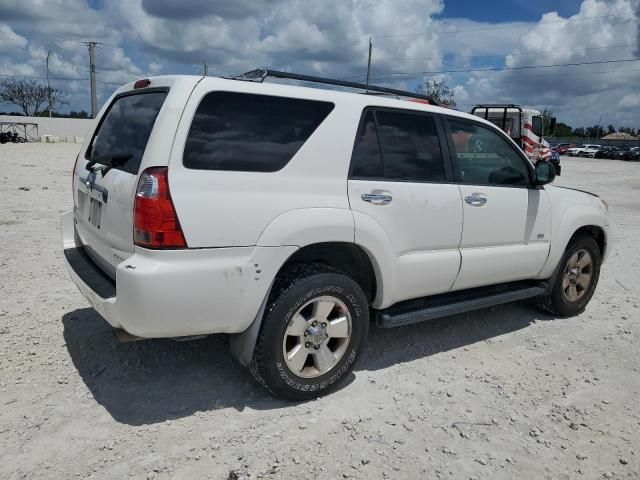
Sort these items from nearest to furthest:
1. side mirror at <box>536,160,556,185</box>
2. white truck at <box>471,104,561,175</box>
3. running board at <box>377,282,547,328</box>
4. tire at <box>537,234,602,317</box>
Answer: running board at <box>377,282,547,328</box> < side mirror at <box>536,160,556,185</box> < tire at <box>537,234,602,317</box> < white truck at <box>471,104,561,175</box>

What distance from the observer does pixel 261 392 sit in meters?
3.40

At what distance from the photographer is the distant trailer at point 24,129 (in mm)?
44750

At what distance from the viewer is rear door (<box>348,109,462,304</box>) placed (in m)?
3.42

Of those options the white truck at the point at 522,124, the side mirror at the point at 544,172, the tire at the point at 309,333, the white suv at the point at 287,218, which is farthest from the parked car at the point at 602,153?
the tire at the point at 309,333

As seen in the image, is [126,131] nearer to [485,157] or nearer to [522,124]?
[485,157]

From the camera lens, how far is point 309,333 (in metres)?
3.26

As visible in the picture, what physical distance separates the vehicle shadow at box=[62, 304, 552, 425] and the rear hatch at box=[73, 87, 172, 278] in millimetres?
745

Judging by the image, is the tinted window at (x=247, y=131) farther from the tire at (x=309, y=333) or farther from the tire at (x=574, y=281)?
the tire at (x=574, y=281)

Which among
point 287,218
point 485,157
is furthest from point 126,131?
point 485,157

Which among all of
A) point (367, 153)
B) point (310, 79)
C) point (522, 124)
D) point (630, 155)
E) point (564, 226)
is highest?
point (630, 155)

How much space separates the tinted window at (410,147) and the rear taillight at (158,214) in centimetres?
149

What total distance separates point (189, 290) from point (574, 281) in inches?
155

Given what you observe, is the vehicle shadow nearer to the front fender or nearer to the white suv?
the white suv

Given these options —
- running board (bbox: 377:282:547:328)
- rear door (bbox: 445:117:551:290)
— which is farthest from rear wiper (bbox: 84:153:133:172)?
rear door (bbox: 445:117:551:290)
